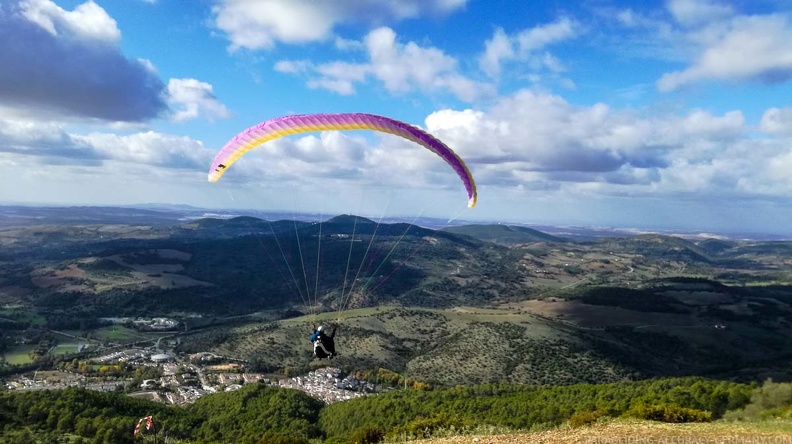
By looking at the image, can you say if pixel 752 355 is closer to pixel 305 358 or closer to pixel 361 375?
pixel 361 375

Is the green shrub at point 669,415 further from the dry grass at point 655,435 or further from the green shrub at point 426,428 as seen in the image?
the green shrub at point 426,428

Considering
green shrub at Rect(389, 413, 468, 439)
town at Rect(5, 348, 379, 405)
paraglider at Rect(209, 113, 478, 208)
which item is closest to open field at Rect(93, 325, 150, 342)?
town at Rect(5, 348, 379, 405)

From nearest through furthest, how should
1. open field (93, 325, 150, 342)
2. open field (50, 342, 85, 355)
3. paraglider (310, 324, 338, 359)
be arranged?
paraglider (310, 324, 338, 359), open field (50, 342, 85, 355), open field (93, 325, 150, 342)

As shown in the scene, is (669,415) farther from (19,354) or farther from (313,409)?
(19,354)

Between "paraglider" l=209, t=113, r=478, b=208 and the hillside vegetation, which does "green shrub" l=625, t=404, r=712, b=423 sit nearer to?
"paraglider" l=209, t=113, r=478, b=208

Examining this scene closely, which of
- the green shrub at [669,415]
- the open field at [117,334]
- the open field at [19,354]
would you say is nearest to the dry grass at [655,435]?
the green shrub at [669,415]

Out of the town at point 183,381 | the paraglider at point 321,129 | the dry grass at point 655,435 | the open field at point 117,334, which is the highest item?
the paraglider at point 321,129

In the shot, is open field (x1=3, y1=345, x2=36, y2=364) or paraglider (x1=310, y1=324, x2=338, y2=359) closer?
paraglider (x1=310, y1=324, x2=338, y2=359)
